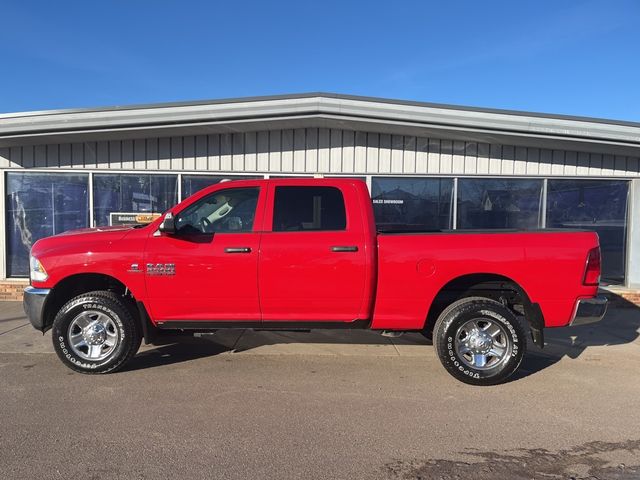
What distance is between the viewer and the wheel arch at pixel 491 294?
15.3 ft

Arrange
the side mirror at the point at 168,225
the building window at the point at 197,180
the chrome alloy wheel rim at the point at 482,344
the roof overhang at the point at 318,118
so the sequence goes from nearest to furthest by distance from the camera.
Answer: the side mirror at the point at 168,225 < the chrome alloy wheel rim at the point at 482,344 < the roof overhang at the point at 318,118 < the building window at the point at 197,180

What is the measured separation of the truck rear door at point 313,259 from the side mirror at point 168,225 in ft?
2.91

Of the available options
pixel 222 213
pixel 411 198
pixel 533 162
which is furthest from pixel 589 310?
pixel 533 162

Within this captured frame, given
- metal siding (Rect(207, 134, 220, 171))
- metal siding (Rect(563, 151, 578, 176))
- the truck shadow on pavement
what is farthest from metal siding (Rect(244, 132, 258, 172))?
metal siding (Rect(563, 151, 578, 176))

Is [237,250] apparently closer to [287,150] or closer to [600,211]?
[287,150]

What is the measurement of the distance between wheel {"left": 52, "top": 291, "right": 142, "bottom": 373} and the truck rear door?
1452 millimetres

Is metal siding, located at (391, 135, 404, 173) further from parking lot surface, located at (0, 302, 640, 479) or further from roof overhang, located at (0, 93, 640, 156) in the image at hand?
parking lot surface, located at (0, 302, 640, 479)

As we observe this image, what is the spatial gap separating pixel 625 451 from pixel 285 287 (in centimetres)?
304

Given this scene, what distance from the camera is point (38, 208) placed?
877cm

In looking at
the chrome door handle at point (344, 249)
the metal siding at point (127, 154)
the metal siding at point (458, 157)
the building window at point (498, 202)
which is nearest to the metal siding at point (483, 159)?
the building window at point (498, 202)

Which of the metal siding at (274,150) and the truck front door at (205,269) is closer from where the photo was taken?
the truck front door at (205,269)

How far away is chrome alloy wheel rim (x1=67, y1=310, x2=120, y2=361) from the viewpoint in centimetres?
478

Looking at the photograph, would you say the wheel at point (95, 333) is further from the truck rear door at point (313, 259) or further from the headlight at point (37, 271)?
the truck rear door at point (313, 259)

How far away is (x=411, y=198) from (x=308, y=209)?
433cm
